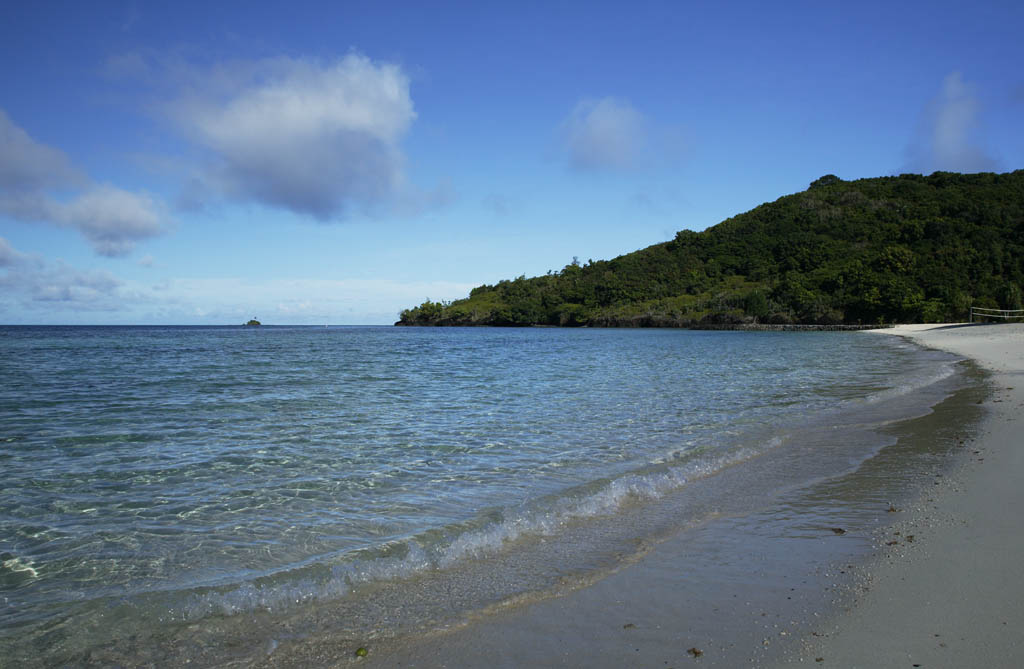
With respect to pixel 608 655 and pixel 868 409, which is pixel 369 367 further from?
pixel 608 655

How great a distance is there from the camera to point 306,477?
7520 millimetres

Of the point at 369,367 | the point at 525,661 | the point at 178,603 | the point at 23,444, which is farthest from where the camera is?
the point at 369,367

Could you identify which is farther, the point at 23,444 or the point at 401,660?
the point at 23,444

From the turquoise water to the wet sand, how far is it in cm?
78

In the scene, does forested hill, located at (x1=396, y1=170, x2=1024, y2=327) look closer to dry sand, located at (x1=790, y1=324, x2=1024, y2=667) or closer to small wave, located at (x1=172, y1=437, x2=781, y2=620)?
dry sand, located at (x1=790, y1=324, x2=1024, y2=667)

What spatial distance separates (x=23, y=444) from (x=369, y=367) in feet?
57.6

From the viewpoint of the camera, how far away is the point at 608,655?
321 cm

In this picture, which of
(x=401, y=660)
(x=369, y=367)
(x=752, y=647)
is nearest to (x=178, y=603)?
(x=401, y=660)

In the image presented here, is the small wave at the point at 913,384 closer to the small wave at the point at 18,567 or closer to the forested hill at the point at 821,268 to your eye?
the small wave at the point at 18,567

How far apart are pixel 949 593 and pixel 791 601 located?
97 cm

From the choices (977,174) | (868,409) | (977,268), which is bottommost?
(868,409)

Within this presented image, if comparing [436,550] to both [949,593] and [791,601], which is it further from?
[949,593]

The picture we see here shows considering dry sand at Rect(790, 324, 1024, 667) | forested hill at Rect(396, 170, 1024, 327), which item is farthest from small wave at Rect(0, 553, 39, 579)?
forested hill at Rect(396, 170, 1024, 327)

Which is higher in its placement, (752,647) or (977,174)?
(977,174)
